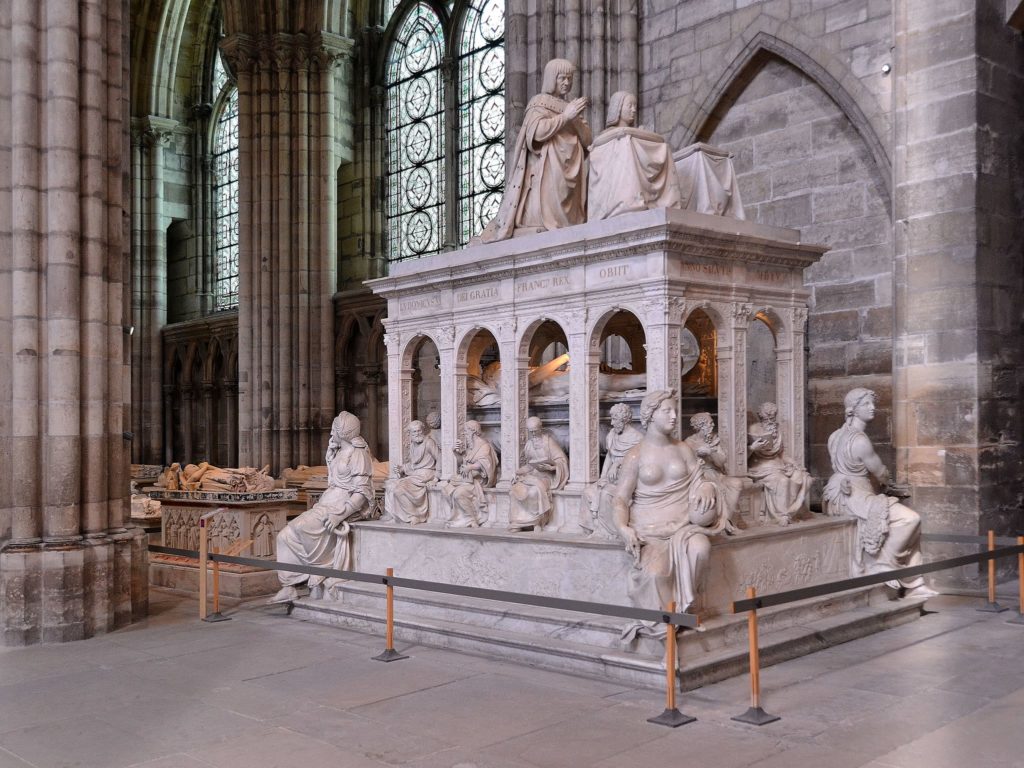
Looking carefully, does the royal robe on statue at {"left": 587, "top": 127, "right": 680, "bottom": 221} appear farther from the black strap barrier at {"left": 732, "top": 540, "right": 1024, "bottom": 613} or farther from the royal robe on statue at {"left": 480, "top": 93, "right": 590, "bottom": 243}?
the black strap barrier at {"left": 732, "top": 540, "right": 1024, "bottom": 613}

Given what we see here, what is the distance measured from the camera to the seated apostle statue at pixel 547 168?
9.90 meters

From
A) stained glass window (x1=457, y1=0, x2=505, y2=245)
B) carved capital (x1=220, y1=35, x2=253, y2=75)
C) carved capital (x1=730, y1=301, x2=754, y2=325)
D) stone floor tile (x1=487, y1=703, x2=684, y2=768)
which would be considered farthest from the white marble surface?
carved capital (x1=220, y1=35, x2=253, y2=75)

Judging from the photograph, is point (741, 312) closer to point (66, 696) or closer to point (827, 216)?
point (827, 216)

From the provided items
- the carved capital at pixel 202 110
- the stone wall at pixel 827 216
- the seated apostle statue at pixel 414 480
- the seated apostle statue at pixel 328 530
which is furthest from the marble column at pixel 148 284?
the seated apostle statue at pixel 414 480

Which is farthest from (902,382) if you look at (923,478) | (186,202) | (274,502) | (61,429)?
(186,202)

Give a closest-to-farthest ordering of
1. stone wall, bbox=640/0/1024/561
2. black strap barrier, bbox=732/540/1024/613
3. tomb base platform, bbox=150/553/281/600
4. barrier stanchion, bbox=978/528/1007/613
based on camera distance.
→ black strap barrier, bbox=732/540/1024/613, barrier stanchion, bbox=978/528/1007/613, stone wall, bbox=640/0/1024/561, tomb base platform, bbox=150/553/281/600

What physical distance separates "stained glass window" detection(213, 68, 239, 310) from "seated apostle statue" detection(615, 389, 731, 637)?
64.4 feet

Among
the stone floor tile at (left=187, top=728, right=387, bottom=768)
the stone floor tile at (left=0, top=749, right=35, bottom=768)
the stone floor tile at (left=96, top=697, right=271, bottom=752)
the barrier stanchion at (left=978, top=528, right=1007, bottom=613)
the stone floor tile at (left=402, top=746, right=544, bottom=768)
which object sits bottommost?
the stone floor tile at (left=0, top=749, right=35, bottom=768)

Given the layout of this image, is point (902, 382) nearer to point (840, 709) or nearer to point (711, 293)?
point (711, 293)

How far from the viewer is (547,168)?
10008 mm

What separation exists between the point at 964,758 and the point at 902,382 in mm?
6335

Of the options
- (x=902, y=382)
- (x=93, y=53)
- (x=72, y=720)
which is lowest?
(x=72, y=720)

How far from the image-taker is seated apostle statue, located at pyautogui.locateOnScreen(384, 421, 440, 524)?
1004cm

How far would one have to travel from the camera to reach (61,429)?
9211mm
